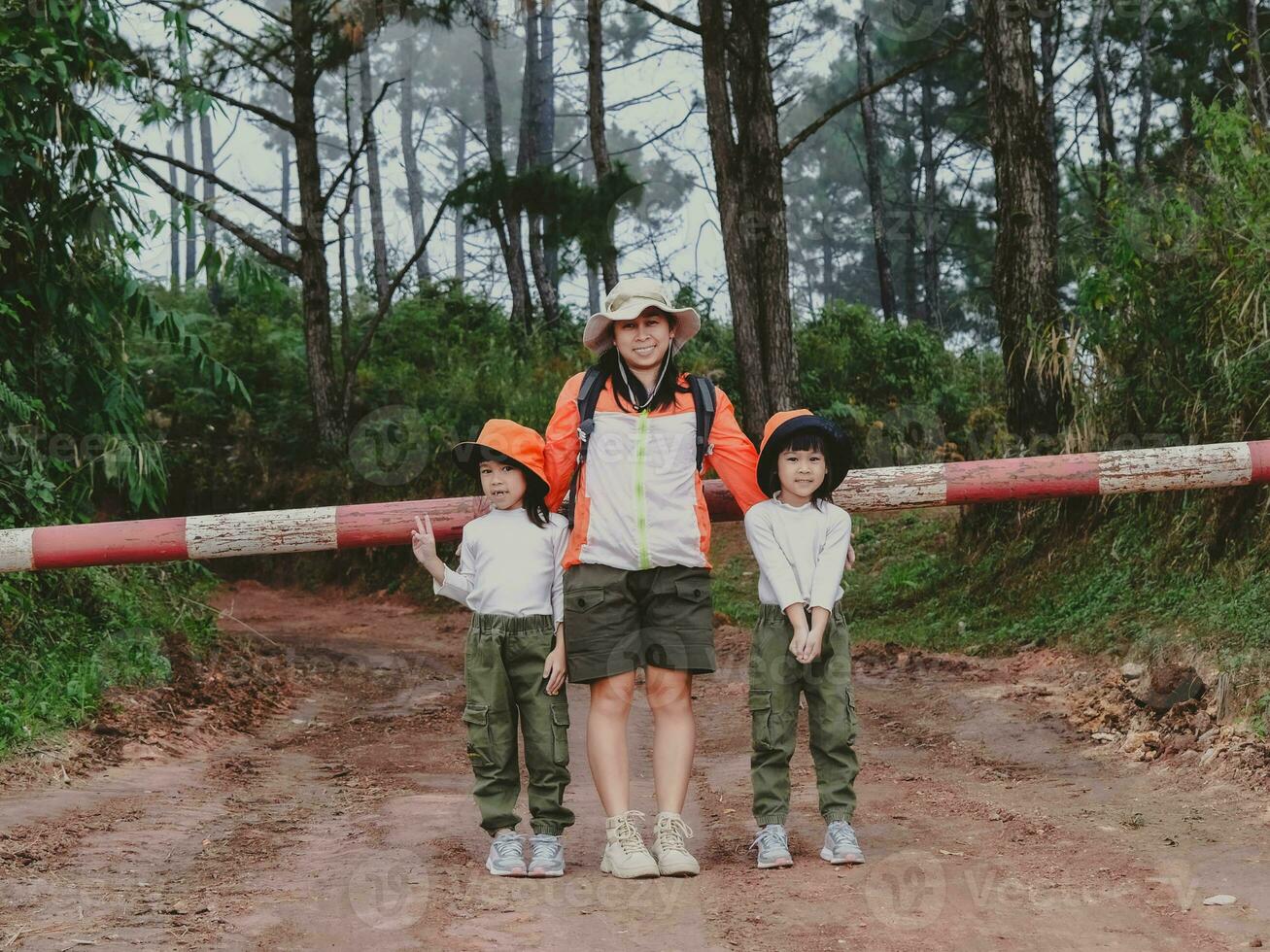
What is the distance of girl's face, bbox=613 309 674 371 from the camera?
4941mm

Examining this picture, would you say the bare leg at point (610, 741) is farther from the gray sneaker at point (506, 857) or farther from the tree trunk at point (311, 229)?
the tree trunk at point (311, 229)

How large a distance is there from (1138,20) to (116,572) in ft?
73.0

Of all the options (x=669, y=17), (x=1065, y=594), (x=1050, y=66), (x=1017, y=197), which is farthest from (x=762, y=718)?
(x=1050, y=66)

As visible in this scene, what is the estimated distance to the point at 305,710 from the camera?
30.3 ft

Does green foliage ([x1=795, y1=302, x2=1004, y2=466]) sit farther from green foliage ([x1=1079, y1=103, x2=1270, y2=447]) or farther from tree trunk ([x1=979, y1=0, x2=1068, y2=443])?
green foliage ([x1=1079, y1=103, x2=1270, y2=447])

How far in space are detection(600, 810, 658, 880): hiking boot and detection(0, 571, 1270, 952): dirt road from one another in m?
0.07

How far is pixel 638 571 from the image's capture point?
484 cm

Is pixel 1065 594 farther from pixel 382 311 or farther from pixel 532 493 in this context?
pixel 382 311

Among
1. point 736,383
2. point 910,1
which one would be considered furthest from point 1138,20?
point 736,383

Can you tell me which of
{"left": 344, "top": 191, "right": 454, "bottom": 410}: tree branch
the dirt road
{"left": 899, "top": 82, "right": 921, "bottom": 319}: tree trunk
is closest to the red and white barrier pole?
the dirt road

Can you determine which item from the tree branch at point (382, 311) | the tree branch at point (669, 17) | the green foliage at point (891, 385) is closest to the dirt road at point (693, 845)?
the tree branch at point (669, 17)

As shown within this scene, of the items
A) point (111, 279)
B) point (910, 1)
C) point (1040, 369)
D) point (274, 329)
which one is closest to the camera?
point (111, 279)

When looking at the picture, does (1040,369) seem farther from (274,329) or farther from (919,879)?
(274,329)

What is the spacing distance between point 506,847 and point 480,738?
1.35 ft
